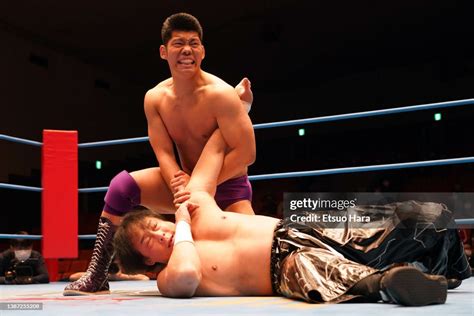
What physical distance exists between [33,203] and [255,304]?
5.49 meters

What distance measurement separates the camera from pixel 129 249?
1.71 metres

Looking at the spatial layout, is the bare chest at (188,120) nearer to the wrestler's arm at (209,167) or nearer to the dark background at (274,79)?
the wrestler's arm at (209,167)

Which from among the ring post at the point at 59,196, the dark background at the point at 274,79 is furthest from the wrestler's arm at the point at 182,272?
the dark background at the point at 274,79

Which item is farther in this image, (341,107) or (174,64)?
(341,107)

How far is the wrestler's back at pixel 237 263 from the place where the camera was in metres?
1.61

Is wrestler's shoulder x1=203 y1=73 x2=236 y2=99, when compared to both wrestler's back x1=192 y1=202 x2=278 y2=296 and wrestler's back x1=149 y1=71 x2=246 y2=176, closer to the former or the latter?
wrestler's back x1=149 y1=71 x2=246 y2=176

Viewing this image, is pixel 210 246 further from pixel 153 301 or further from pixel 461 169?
pixel 461 169

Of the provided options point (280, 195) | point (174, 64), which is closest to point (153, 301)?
point (174, 64)

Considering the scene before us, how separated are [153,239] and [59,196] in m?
1.39

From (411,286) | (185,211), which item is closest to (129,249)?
(185,211)

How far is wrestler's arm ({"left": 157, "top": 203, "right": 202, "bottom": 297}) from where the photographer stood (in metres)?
1.50

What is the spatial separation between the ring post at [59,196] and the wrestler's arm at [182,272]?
4.69 ft

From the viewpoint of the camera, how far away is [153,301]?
4.90 feet

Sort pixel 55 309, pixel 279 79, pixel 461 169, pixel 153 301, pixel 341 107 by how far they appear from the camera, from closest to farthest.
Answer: pixel 55 309, pixel 153 301, pixel 461 169, pixel 341 107, pixel 279 79
